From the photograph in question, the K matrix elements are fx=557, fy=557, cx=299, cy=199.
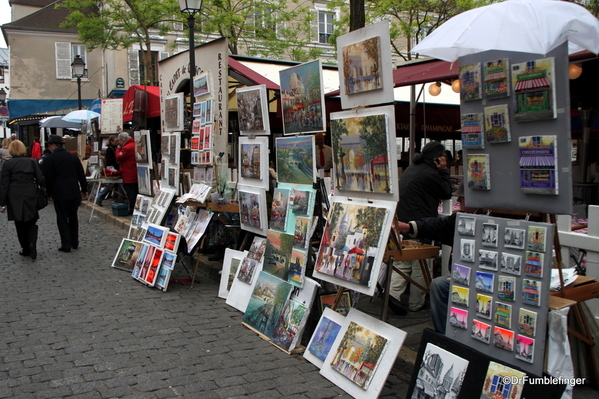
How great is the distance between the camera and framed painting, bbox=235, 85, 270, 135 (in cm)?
566

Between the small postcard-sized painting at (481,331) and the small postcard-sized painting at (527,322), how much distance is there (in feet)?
0.64

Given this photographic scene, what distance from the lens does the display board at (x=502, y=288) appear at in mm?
3027

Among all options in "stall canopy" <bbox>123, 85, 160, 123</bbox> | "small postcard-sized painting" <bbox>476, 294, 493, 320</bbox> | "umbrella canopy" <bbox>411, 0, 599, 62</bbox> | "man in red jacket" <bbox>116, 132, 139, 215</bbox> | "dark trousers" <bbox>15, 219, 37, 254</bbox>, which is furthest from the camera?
"stall canopy" <bbox>123, 85, 160, 123</bbox>

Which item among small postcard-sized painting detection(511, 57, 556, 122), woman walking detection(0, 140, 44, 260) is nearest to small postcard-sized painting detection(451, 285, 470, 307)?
small postcard-sized painting detection(511, 57, 556, 122)

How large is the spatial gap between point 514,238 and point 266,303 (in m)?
2.45

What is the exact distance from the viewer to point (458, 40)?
3137 millimetres

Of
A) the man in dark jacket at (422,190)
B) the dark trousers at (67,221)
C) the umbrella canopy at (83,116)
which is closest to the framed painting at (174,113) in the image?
the dark trousers at (67,221)

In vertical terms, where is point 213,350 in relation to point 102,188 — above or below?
below

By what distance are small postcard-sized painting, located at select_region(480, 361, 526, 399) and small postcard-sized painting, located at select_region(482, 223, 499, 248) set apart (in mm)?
685

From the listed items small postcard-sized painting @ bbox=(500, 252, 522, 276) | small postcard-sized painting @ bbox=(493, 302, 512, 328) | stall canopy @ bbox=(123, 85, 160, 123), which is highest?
stall canopy @ bbox=(123, 85, 160, 123)

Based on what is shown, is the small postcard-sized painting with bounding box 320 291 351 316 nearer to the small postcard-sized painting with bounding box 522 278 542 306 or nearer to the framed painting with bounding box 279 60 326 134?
the framed painting with bounding box 279 60 326 134

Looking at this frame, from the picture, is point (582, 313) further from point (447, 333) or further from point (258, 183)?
point (258, 183)

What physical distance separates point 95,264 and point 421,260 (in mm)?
5086

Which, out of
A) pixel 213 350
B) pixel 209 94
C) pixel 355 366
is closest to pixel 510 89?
pixel 355 366
